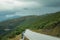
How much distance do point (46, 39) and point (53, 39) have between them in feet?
6.36

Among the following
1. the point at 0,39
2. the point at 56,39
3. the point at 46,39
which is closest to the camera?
the point at 56,39

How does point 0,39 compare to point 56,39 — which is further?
point 0,39

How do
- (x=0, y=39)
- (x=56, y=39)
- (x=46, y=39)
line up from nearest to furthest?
(x=56, y=39)
(x=46, y=39)
(x=0, y=39)

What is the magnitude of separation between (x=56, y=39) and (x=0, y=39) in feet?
87.2

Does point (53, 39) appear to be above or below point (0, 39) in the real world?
above

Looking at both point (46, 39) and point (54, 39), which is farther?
point (46, 39)

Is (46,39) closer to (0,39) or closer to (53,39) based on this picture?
(53,39)

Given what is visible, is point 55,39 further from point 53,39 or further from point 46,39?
point 46,39

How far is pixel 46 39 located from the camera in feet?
77.6

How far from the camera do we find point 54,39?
21.6 meters

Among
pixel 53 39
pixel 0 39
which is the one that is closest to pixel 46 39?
pixel 53 39

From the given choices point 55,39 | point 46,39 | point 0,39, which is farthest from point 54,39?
point 0,39

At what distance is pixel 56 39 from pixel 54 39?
23cm

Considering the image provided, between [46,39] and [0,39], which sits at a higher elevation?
[46,39]
